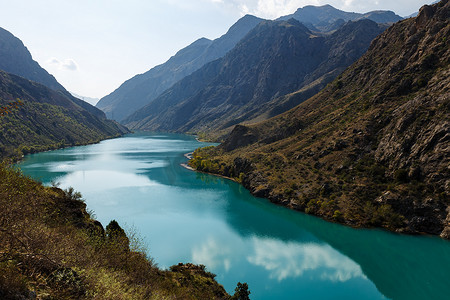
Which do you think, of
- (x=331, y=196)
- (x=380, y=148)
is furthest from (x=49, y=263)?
(x=380, y=148)

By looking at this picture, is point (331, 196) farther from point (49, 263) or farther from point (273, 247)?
point (49, 263)

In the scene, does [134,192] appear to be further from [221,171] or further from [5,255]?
[5,255]

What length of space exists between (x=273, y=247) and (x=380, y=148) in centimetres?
4720

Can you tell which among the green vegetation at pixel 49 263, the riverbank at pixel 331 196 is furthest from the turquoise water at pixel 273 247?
the green vegetation at pixel 49 263

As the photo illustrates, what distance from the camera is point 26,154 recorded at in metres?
179

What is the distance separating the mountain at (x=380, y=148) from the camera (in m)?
63.6

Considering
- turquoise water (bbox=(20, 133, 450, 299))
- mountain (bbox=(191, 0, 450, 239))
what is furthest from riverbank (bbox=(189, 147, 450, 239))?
turquoise water (bbox=(20, 133, 450, 299))

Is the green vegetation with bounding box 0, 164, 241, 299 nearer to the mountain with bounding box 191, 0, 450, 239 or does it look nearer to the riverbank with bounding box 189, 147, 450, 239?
the riverbank with bounding box 189, 147, 450, 239

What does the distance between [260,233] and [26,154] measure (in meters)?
182

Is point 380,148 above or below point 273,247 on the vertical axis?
above

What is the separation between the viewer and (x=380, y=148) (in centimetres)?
7912

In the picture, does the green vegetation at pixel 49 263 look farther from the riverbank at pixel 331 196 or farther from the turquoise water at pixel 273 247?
the riverbank at pixel 331 196

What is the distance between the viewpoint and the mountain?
63.6m

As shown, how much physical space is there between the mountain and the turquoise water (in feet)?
17.9
